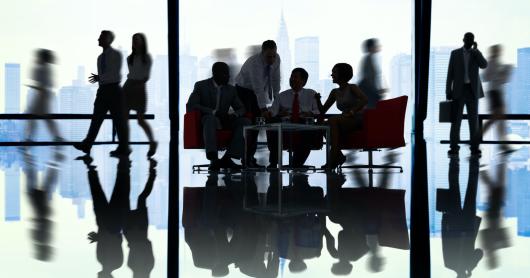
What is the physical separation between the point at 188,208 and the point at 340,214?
0.66 meters

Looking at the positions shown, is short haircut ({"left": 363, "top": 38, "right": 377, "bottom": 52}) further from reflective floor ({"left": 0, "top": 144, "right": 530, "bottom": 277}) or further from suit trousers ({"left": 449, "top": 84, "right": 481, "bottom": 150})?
reflective floor ({"left": 0, "top": 144, "right": 530, "bottom": 277})

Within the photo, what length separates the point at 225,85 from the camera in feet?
16.6

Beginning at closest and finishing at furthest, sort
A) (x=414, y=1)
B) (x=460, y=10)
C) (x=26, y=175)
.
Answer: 1. (x=26, y=175)
2. (x=414, y=1)
3. (x=460, y=10)

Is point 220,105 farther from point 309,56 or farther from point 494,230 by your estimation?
point 309,56

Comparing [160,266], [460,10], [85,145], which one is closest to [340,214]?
[160,266]

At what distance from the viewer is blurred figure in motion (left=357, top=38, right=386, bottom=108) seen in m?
6.84

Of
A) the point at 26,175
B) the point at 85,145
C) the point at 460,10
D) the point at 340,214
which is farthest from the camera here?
the point at 460,10

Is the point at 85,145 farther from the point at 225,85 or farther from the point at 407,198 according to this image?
the point at 407,198

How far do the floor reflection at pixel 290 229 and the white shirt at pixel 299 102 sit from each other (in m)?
2.23

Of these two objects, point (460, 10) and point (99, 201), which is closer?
point (99, 201)

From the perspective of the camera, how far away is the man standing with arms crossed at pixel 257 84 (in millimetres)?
5199

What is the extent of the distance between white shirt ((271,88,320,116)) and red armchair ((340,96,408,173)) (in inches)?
22.6

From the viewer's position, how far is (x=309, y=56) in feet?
30.1

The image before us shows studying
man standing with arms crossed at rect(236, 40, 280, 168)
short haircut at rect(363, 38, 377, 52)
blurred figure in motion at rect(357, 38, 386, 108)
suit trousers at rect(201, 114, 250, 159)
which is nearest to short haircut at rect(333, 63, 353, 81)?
man standing with arms crossed at rect(236, 40, 280, 168)
